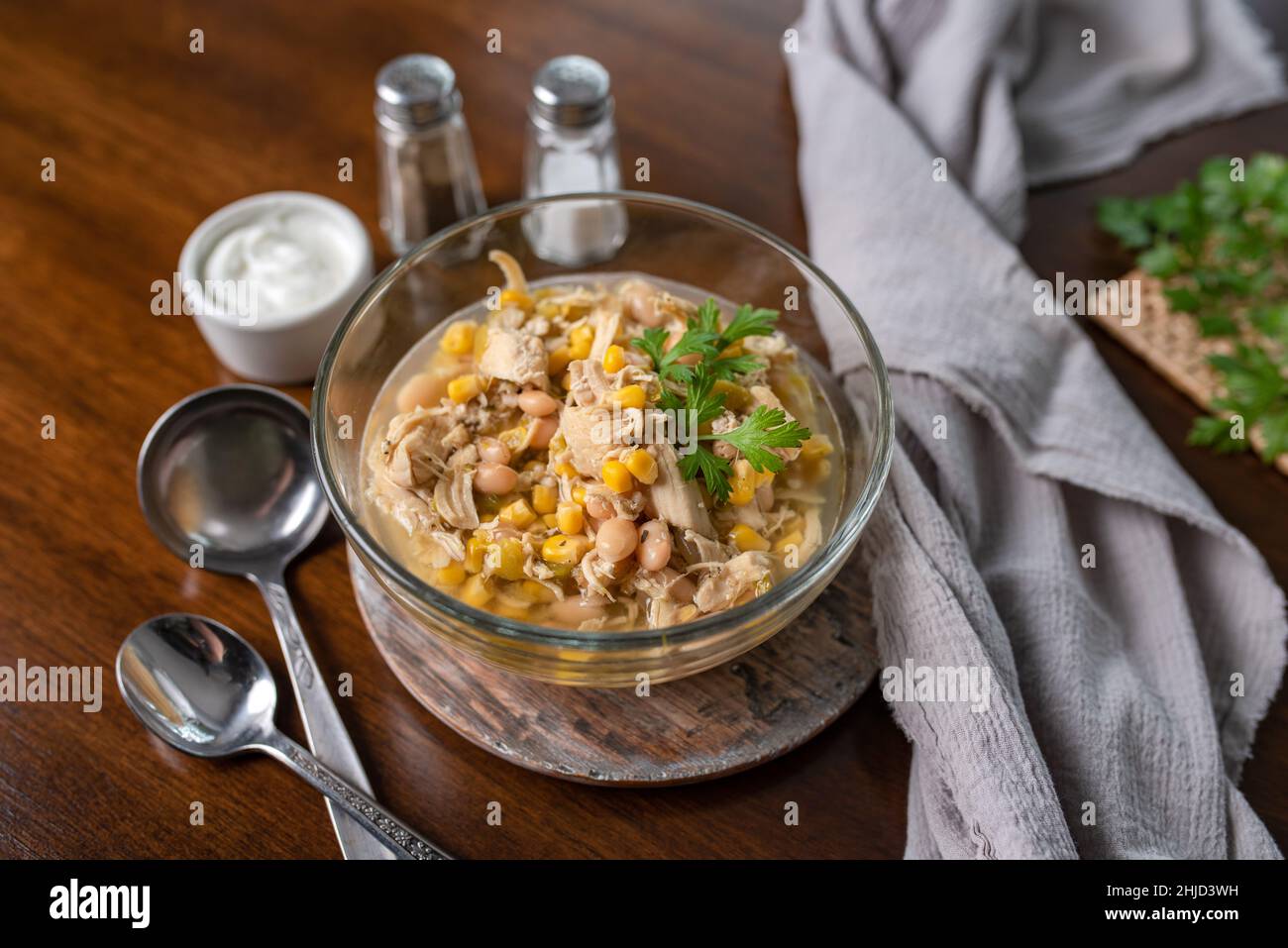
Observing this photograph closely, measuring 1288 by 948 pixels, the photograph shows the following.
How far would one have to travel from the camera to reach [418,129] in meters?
2.69

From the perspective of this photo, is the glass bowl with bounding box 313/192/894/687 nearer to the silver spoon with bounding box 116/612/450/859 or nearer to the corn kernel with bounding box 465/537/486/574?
the corn kernel with bounding box 465/537/486/574

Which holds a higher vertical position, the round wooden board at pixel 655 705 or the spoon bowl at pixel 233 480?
the spoon bowl at pixel 233 480

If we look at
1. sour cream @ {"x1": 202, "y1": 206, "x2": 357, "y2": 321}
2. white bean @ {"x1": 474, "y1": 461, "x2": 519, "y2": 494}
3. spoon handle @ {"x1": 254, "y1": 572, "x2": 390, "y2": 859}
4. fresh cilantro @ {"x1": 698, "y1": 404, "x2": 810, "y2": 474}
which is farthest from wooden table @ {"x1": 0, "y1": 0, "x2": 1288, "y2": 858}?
fresh cilantro @ {"x1": 698, "y1": 404, "x2": 810, "y2": 474}

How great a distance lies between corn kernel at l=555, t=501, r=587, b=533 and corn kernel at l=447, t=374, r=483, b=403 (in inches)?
14.0

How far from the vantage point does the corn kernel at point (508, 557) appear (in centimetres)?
196

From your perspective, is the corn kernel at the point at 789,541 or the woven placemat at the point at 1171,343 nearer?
the corn kernel at the point at 789,541

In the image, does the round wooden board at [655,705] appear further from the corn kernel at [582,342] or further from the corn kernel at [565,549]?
the corn kernel at [582,342]

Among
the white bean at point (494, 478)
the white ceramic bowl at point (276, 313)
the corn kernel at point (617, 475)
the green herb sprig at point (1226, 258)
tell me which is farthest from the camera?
the green herb sprig at point (1226, 258)

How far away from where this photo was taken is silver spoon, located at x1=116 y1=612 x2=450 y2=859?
203cm

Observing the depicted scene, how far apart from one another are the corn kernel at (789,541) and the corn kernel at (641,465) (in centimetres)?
29

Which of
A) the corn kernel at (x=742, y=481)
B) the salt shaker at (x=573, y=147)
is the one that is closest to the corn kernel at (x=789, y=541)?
the corn kernel at (x=742, y=481)

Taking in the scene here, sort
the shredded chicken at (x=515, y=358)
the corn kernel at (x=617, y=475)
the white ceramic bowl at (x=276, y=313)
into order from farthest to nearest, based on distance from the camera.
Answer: the white ceramic bowl at (x=276, y=313)
the shredded chicken at (x=515, y=358)
the corn kernel at (x=617, y=475)
